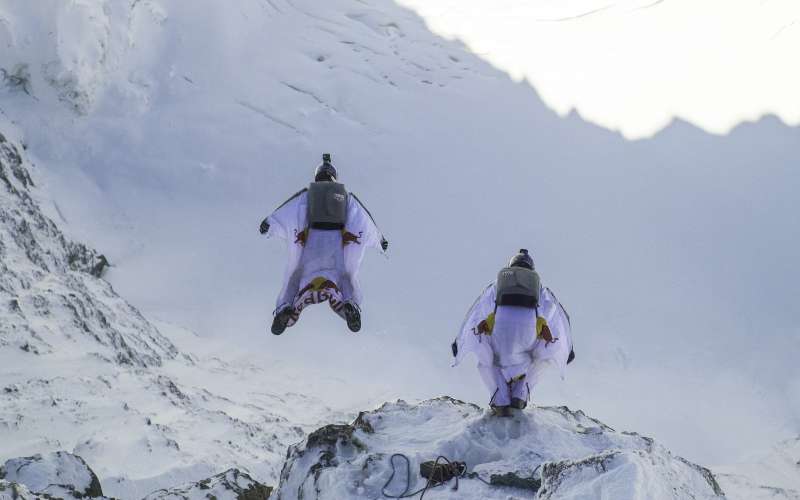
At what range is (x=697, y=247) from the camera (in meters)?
23.4

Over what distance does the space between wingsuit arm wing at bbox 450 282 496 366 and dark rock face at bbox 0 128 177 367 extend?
8.30 m

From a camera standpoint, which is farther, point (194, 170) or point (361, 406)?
point (194, 170)

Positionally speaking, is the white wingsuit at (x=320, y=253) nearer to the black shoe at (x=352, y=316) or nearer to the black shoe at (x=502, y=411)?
the black shoe at (x=352, y=316)

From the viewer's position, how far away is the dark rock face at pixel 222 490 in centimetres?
772

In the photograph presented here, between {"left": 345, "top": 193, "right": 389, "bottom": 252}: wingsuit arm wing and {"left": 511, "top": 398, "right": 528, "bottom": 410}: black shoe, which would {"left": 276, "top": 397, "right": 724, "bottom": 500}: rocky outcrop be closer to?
{"left": 511, "top": 398, "right": 528, "bottom": 410}: black shoe

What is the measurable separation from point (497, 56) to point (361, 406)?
17691 mm

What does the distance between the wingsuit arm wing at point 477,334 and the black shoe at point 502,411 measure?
2.24 ft

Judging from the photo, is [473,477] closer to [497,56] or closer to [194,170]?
[194,170]

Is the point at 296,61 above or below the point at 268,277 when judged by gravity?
above

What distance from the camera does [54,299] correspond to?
607 inches

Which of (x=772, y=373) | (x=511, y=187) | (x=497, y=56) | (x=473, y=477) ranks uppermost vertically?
(x=497, y=56)

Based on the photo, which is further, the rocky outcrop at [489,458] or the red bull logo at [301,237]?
the red bull logo at [301,237]

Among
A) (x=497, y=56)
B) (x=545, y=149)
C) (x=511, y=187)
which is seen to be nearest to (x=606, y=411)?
(x=511, y=187)

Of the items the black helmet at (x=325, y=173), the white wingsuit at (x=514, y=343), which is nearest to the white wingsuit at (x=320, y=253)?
the black helmet at (x=325, y=173)
